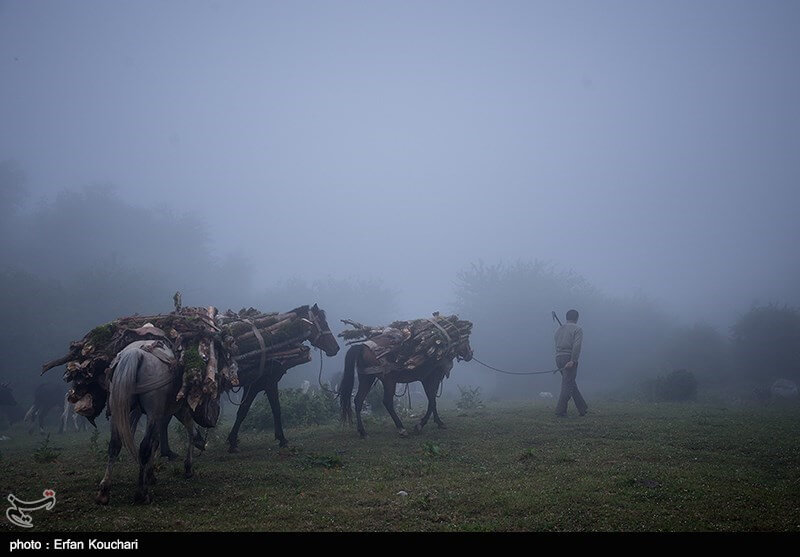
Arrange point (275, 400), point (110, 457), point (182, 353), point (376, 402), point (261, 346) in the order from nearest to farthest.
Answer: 1. point (110, 457)
2. point (182, 353)
3. point (261, 346)
4. point (275, 400)
5. point (376, 402)

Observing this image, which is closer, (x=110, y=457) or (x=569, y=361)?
(x=110, y=457)

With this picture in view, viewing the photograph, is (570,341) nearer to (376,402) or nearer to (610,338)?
(376,402)

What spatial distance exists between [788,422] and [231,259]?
6353 centimetres

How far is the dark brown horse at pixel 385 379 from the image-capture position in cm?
1327

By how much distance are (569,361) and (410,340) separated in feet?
22.5

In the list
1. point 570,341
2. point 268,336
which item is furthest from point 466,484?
point 570,341

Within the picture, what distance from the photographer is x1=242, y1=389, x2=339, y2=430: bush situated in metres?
15.7

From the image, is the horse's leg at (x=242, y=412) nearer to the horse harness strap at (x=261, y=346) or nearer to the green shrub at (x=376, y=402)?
the horse harness strap at (x=261, y=346)

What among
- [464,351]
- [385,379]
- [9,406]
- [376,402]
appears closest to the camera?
[385,379]

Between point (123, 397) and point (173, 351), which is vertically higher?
point (173, 351)

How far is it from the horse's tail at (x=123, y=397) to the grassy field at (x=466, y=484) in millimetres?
1117

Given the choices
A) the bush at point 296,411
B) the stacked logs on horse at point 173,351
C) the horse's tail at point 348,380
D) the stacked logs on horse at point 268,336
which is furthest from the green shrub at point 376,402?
the stacked logs on horse at point 173,351

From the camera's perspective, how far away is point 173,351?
812cm
